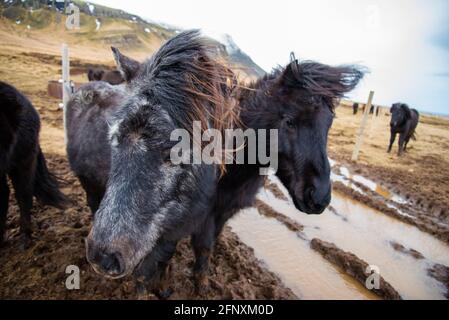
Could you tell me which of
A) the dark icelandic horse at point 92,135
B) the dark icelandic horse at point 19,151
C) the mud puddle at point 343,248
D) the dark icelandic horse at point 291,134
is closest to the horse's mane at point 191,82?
the dark icelandic horse at point 291,134

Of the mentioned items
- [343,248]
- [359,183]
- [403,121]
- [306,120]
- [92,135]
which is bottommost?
[343,248]

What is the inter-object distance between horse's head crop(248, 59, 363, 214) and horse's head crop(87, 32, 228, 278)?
3.26 ft

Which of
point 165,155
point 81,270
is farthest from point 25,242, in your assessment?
point 165,155

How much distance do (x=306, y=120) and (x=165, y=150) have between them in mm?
1497

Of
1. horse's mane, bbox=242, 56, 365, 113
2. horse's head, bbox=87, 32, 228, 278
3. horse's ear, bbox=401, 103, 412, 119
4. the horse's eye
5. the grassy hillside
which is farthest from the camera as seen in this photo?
the grassy hillside

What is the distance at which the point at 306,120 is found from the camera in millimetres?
2414

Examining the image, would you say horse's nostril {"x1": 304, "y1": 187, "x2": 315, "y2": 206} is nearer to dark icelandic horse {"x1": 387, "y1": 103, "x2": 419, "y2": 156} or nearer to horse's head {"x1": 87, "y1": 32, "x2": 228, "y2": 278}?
horse's head {"x1": 87, "y1": 32, "x2": 228, "y2": 278}

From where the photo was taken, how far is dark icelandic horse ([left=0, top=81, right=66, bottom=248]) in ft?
10.0

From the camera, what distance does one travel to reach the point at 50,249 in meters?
3.30

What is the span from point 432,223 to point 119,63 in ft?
23.5

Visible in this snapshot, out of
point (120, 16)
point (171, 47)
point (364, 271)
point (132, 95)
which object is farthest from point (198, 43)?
point (120, 16)

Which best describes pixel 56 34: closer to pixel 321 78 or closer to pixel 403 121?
pixel 403 121

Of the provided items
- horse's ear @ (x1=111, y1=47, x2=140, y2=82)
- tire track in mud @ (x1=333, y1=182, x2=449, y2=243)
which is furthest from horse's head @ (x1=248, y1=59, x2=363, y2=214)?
tire track in mud @ (x1=333, y1=182, x2=449, y2=243)
